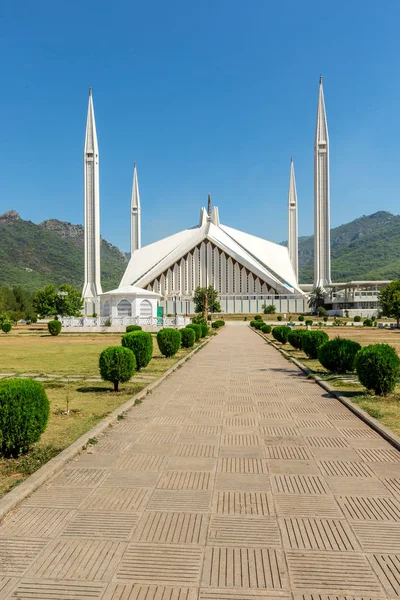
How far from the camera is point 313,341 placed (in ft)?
42.1

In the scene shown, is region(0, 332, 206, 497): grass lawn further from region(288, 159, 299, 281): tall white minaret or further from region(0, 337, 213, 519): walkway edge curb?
region(288, 159, 299, 281): tall white minaret

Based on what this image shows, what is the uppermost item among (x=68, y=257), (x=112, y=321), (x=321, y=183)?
(x=321, y=183)

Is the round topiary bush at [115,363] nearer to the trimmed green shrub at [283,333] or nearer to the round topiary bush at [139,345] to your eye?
the round topiary bush at [139,345]

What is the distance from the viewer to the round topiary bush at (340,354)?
9.73 meters

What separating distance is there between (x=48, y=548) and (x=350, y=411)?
4677 millimetres

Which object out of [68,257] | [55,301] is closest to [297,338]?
[55,301]

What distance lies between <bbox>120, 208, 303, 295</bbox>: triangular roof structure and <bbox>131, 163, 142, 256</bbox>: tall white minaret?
14.0 feet

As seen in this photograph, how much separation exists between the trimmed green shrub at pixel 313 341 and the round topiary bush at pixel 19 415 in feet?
30.6

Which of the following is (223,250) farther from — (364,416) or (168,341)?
(364,416)

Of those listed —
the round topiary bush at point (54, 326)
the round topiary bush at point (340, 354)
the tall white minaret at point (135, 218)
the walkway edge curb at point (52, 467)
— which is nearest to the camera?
the walkway edge curb at point (52, 467)

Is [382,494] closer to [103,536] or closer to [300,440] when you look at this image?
[300,440]

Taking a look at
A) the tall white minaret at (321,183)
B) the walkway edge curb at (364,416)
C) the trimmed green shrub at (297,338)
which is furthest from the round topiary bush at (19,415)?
the tall white minaret at (321,183)

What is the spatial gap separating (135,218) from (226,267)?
63.6ft

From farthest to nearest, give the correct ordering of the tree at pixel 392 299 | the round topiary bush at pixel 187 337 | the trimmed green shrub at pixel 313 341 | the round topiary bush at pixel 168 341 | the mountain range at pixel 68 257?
the mountain range at pixel 68 257, the tree at pixel 392 299, the round topiary bush at pixel 187 337, the round topiary bush at pixel 168 341, the trimmed green shrub at pixel 313 341
